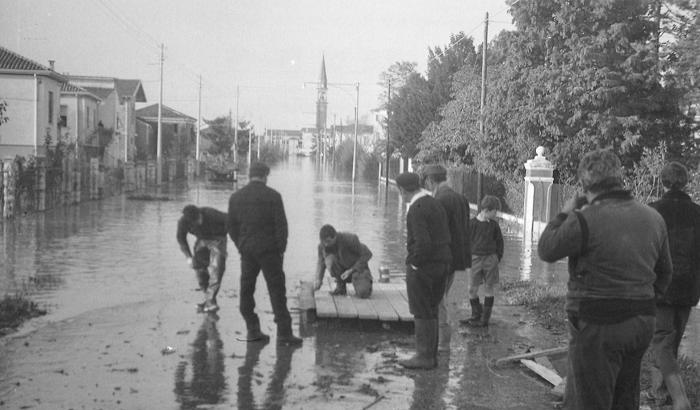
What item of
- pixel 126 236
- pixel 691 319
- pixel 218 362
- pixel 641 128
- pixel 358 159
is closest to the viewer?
pixel 218 362

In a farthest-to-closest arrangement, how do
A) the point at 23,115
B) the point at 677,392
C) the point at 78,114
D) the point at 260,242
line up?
the point at 78,114
the point at 23,115
the point at 260,242
the point at 677,392

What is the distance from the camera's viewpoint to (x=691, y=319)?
390 inches

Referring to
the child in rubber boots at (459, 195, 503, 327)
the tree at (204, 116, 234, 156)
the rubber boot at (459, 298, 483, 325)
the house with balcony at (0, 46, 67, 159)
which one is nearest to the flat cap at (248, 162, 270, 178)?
the child in rubber boots at (459, 195, 503, 327)

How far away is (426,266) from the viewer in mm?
7102

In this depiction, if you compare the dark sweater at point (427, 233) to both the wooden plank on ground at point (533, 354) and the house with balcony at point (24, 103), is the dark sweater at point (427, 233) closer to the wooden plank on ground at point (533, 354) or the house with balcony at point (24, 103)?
the wooden plank on ground at point (533, 354)

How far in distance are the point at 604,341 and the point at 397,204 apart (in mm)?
31146

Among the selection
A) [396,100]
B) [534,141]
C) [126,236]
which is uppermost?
[396,100]

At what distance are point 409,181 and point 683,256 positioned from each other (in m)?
2.45

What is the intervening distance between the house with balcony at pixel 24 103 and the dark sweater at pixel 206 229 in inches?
1256

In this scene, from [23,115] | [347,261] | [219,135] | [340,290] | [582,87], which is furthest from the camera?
[219,135]

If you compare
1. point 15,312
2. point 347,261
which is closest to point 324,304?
point 347,261

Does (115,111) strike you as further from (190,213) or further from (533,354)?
(533,354)

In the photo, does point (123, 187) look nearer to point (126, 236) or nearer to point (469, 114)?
point (469, 114)

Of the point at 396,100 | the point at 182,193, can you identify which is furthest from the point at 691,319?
the point at 396,100
